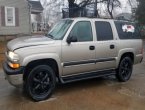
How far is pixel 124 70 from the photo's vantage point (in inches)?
314

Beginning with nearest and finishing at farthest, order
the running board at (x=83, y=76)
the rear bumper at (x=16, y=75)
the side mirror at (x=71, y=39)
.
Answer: the rear bumper at (x=16, y=75) → the side mirror at (x=71, y=39) → the running board at (x=83, y=76)

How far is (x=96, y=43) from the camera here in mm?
6910

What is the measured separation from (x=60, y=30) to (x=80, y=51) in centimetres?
79

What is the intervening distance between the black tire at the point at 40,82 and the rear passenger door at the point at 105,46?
1.57m

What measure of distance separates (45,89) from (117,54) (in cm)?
260

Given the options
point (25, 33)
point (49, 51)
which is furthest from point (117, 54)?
point (25, 33)

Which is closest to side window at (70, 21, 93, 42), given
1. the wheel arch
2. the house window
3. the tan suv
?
the tan suv

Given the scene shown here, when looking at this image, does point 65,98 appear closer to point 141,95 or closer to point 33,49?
point 33,49

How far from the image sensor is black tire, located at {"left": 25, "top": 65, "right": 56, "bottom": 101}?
5.80 m

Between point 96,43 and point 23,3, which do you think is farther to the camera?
point 23,3

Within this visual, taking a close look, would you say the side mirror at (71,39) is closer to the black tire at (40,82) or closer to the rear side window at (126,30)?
the black tire at (40,82)

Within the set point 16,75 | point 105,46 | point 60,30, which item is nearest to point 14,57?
point 16,75

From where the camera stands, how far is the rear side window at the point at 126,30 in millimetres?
7711

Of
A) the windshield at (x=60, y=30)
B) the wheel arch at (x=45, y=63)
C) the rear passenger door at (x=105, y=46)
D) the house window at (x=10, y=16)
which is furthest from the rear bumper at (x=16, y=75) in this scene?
the house window at (x=10, y=16)
